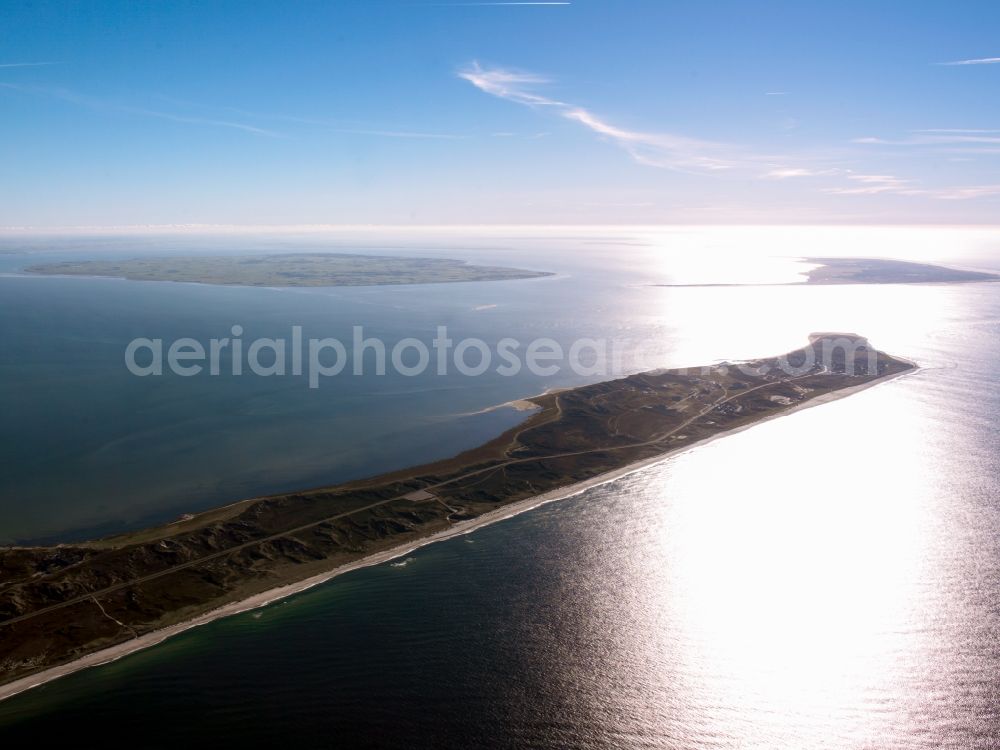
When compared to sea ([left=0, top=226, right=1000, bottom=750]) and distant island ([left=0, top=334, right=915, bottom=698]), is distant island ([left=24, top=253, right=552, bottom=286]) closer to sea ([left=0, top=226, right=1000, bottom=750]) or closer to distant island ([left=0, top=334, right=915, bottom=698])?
sea ([left=0, top=226, right=1000, bottom=750])

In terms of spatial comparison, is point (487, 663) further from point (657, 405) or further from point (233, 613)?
point (657, 405)

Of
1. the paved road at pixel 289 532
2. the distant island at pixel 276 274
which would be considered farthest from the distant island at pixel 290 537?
the distant island at pixel 276 274

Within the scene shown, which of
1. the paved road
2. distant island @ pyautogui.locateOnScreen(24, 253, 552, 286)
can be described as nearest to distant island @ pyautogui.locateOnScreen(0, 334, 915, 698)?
the paved road

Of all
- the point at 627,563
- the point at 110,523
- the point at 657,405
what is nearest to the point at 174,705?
the point at 110,523

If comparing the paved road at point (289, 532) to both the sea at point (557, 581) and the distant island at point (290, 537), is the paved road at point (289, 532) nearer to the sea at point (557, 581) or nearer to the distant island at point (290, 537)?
the distant island at point (290, 537)

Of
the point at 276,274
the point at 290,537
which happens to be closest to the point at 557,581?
the point at 290,537

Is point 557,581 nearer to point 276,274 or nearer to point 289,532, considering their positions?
point 289,532
